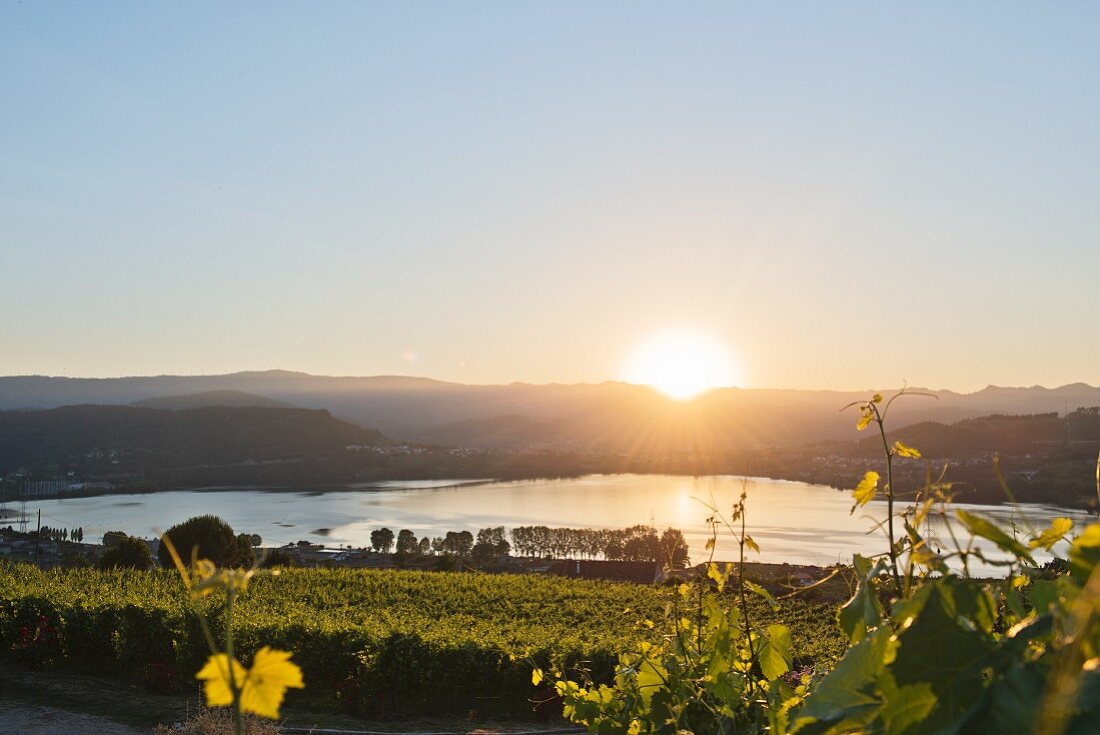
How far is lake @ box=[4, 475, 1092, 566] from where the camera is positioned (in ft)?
154

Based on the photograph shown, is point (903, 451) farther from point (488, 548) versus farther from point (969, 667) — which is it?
point (488, 548)

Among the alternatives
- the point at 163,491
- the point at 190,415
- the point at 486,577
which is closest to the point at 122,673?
the point at 486,577

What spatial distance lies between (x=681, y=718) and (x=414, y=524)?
5405 cm

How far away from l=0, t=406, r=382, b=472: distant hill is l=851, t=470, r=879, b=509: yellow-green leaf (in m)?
95.2

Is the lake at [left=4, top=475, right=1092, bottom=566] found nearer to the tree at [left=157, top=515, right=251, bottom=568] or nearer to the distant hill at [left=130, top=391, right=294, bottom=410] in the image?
the tree at [left=157, top=515, right=251, bottom=568]

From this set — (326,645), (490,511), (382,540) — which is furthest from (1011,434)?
(326,645)

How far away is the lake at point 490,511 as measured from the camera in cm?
4697

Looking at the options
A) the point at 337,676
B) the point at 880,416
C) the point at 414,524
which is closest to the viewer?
the point at 880,416

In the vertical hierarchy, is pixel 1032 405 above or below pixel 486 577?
above

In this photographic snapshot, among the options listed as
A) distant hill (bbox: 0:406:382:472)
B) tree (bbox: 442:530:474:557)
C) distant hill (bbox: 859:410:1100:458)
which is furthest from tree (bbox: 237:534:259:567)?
distant hill (bbox: 0:406:382:472)

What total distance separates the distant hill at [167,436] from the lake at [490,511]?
18389mm

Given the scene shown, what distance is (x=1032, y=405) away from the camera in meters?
116

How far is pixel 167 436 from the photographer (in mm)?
96375

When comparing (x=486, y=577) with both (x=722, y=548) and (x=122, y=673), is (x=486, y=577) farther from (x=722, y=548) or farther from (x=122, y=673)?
(x=722, y=548)
